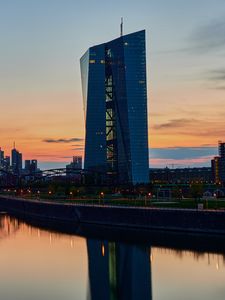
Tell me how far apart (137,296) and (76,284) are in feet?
22.6

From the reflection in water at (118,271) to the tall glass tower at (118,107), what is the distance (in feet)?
371

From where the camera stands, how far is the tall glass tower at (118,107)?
182 m

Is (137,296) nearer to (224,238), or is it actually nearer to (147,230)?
(224,238)

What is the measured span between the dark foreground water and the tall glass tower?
111 meters

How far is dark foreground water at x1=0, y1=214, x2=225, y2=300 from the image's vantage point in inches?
1779

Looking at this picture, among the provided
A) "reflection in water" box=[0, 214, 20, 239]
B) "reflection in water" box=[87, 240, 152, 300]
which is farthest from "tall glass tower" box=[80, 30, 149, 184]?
"reflection in water" box=[87, 240, 152, 300]

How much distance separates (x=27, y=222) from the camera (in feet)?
365

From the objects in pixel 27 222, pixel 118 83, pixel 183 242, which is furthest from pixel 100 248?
pixel 118 83

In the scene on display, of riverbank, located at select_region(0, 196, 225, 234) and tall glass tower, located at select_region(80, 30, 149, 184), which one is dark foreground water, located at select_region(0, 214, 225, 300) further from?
tall glass tower, located at select_region(80, 30, 149, 184)

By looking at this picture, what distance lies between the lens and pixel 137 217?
272 feet

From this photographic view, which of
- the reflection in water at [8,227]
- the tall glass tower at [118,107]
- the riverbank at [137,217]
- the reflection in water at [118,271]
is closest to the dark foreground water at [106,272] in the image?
the reflection in water at [118,271]

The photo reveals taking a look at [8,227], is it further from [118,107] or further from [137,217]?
[118,107]

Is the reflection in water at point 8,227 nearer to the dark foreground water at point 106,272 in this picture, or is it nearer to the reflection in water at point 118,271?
the dark foreground water at point 106,272

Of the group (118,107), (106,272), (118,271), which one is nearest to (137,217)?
(118,271)
